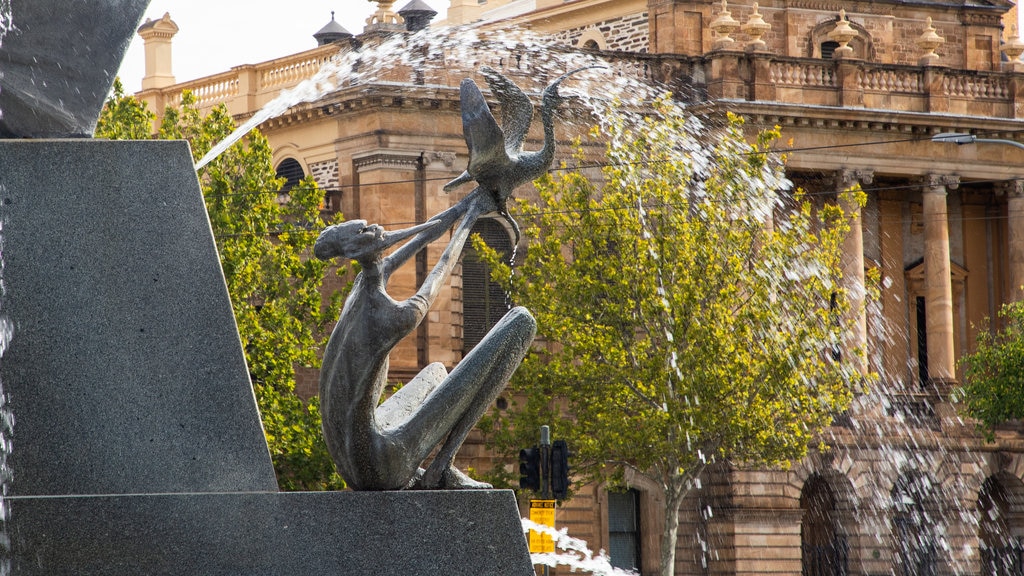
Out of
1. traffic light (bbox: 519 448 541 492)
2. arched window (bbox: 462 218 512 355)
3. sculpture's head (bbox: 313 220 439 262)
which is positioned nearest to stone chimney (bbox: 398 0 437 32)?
arched window (bbox: 462 218 512 355)

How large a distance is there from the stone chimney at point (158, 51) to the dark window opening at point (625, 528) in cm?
1645

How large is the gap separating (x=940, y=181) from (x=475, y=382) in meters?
43.7

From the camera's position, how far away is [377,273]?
28.9ft

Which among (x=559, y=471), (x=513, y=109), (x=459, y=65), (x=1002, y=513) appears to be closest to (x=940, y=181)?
(x=1002, y=513)

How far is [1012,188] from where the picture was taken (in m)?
51.9

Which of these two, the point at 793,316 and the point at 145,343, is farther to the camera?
the point at 793,316

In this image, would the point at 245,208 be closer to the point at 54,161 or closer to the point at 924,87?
the point at 924,87

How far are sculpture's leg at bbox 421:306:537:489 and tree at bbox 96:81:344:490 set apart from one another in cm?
2297

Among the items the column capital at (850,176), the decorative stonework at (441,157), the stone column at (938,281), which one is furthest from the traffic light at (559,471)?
the stone column at (938,281)

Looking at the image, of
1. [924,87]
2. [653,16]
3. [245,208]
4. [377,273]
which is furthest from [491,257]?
[377,273]

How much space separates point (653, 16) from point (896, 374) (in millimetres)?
11251

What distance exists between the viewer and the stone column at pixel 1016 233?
51.7 metres

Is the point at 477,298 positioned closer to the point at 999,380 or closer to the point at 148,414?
the point at 999,380

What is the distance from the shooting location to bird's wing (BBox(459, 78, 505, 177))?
30.6ft
